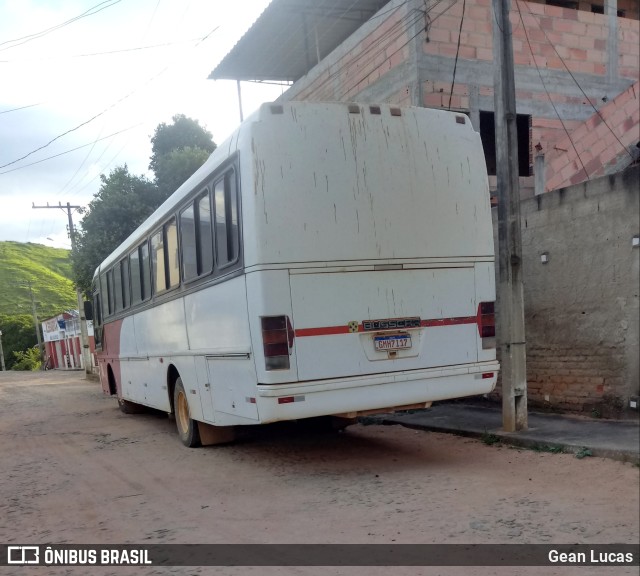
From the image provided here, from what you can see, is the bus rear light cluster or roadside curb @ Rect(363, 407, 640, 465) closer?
roadside curb @ Rect(363, 407, 640, 465)

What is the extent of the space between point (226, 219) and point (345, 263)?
4.04 ft

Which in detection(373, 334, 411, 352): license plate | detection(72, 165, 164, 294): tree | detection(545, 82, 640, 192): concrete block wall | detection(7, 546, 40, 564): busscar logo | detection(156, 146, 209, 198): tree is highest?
detection(156, 146, 209, 198): tree

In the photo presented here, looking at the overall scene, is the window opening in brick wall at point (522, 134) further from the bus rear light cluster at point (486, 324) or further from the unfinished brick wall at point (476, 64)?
the bus rear light cluster at point (486, 324)

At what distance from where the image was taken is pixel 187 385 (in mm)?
7133

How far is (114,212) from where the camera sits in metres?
17.3

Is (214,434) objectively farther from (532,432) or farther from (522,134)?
(522,134)

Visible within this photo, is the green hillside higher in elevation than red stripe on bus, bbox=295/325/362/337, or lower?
higher

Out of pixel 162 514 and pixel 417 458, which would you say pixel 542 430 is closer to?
pixel 417 458

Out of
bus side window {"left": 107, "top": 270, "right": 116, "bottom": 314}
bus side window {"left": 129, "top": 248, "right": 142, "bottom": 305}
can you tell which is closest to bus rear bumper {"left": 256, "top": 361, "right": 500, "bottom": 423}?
bus side window {"left": 129, "top": 248, "right": 142, "bottom": 305}

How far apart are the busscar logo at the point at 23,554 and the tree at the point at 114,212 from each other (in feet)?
45.6

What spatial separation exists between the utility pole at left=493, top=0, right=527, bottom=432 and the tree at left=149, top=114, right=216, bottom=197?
1263cm

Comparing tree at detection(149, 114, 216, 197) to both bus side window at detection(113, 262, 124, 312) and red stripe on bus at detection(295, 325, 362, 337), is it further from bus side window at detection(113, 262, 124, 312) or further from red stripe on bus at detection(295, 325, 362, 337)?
red stripe on bus at detection(295, 325, 362, 337)

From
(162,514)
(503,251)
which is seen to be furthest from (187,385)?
(503,251)

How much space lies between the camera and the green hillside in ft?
246
